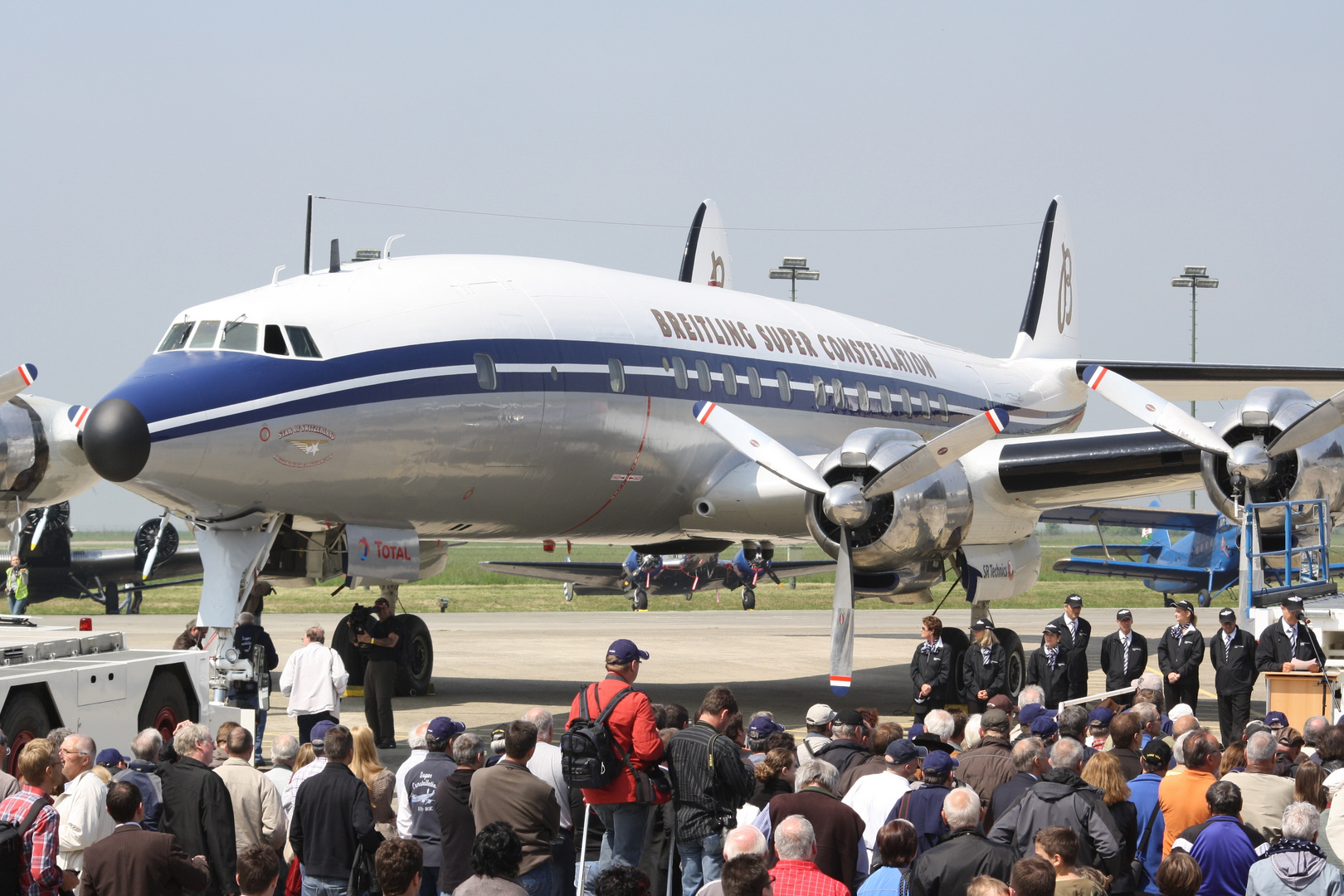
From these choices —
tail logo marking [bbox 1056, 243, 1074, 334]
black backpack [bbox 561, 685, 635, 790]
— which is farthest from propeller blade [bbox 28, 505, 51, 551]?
tail logo marking [bbox 1056, 243, 1074, 334]

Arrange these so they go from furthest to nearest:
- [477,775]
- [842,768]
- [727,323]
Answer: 1. [727,323]
2. [842,768]
3. [477,775]

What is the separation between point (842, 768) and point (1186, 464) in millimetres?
9410

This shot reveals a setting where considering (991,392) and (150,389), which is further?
(991,392)

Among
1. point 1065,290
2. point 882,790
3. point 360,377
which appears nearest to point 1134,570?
point 1065,290

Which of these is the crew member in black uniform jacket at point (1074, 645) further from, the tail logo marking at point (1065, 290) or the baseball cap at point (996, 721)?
the tail logo marking at point (1065, 290)

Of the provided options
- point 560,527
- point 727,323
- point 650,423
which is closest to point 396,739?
point 560,527

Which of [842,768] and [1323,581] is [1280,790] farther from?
[1323,581]

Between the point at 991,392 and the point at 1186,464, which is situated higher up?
the point at 991,392

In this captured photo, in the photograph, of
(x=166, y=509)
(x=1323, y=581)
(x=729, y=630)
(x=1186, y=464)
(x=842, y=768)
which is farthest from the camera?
(x=729, y=630)

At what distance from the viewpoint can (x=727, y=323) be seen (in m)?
17.8

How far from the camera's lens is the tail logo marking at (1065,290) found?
28109 millimetres

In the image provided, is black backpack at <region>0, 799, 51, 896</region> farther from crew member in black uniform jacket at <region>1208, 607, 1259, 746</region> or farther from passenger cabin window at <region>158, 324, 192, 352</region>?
crew member in black uniform jacket at <region>1208, 607, 1259, 746</region>

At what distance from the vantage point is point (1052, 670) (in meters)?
14.1

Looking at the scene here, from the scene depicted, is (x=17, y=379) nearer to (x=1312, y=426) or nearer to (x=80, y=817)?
Result: (x=80, y=817)
